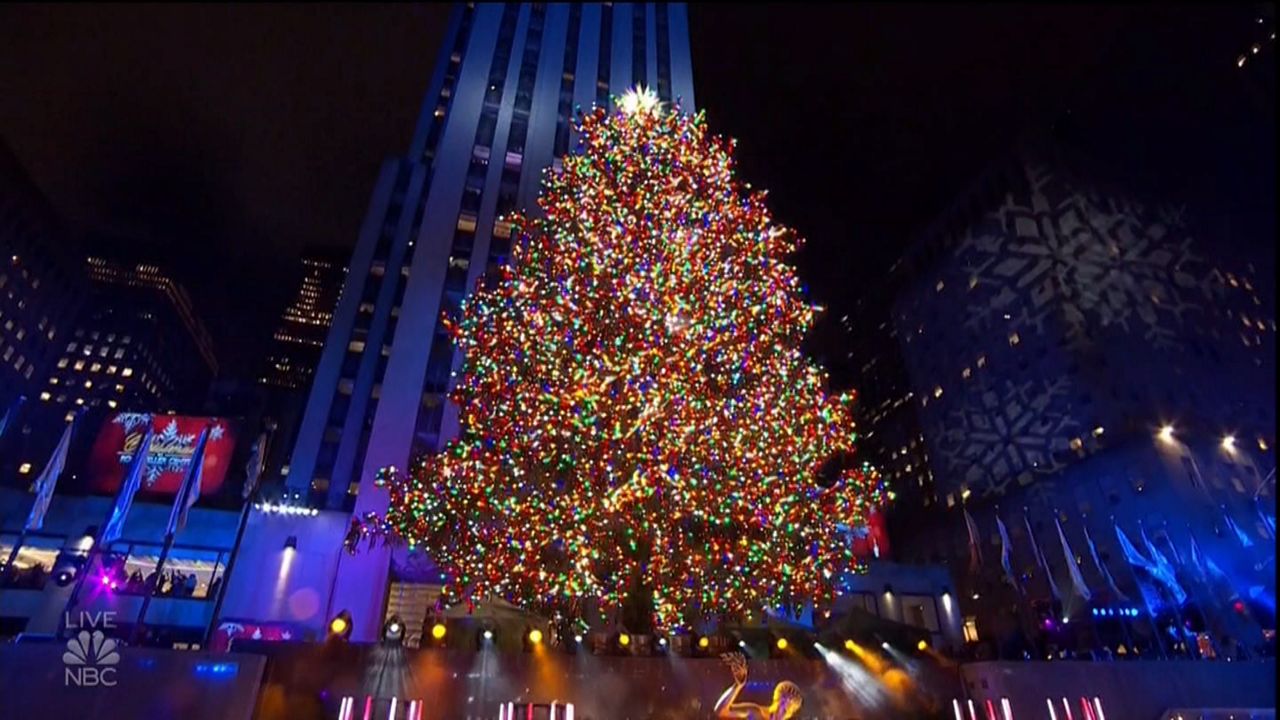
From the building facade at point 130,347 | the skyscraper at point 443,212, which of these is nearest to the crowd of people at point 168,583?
the skyscraper at point 443,212

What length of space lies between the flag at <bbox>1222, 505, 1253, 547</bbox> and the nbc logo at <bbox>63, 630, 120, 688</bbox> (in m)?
31.3

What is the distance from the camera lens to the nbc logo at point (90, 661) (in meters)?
8.20

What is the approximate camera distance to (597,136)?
14.0 metres

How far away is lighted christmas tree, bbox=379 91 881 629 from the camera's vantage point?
10.4 m

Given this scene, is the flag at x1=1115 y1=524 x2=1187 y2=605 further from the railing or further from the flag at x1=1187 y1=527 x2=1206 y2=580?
the railing

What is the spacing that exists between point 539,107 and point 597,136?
1617 cm

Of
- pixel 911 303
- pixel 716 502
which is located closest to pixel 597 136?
pixel 716 502

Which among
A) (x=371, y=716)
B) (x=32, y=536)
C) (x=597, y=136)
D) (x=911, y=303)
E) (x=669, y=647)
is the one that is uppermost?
(x=911, y=303)

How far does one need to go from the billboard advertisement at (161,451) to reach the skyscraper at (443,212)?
13.2 ft

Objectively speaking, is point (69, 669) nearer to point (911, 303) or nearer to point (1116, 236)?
point (1116, 236)

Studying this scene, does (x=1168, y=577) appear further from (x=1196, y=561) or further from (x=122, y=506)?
(x=122, y=506)

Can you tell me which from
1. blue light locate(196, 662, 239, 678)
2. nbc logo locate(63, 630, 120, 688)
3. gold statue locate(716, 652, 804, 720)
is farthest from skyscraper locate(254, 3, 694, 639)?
gold statue locate(716, 652, 804, 720)

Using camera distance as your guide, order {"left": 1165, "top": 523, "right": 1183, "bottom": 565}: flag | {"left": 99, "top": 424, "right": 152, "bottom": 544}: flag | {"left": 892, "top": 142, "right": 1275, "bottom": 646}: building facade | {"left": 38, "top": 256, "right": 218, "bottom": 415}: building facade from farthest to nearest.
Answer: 1. {"left": 38, "top": 256, "right": 218, "bottom": 415}: building facade
2. {"left": 892, "top": 142, "right": 1275, "bottom": 646}: building facade
3. {"left": 1165, "top": 523, "right": 1183, "bottom": 565}: flag
4. {"left": 99, "top": 424, "right": 152, "bottom": 544}: flag

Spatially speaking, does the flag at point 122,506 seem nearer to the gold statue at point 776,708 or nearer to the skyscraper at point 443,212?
the skyscraper at point 443,212
